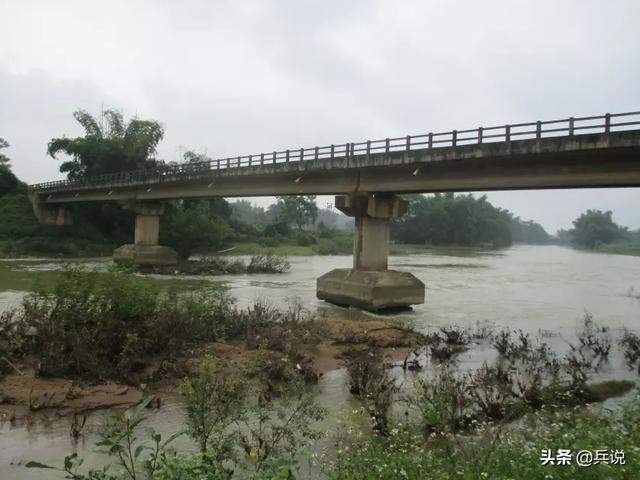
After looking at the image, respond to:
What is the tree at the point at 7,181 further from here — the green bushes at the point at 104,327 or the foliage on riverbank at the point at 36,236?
the green bushes at the point at 104,327

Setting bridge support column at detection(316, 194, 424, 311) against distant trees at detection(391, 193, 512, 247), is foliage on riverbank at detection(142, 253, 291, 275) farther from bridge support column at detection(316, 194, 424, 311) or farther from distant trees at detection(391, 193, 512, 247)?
distant trees at detection(391, 193, 512, 247)

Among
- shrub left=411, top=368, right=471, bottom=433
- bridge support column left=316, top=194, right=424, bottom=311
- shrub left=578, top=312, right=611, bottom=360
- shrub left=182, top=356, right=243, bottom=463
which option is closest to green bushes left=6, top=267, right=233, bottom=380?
shrub left=182, top=356, right=243, bottom=463

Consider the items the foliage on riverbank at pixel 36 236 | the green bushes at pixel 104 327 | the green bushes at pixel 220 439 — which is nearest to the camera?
the green bushes at pixel 220 439

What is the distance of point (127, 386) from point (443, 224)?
111m

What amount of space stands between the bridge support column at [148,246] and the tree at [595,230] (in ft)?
439

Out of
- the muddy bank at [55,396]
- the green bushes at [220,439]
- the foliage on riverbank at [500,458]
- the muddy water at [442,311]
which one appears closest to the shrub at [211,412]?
the green bushes at [220,439]

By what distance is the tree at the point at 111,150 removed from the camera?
6044cm

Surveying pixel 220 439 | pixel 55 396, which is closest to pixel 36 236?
pixel 55 396

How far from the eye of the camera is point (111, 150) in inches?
2379

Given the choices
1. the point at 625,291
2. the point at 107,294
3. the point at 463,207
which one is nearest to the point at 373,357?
the point at 107,294

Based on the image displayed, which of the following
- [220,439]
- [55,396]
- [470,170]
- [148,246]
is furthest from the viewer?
[148,246]

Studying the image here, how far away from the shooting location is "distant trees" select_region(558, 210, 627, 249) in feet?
473

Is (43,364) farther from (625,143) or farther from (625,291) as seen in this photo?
(625,291)

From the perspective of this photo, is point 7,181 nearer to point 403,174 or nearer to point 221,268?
point 221,268
